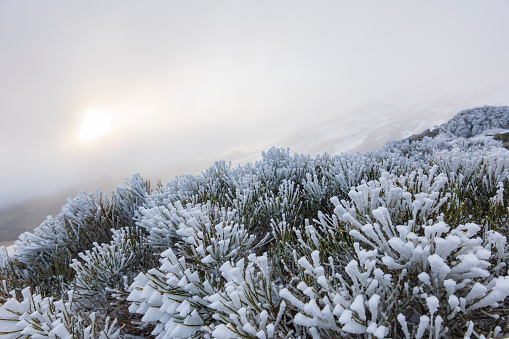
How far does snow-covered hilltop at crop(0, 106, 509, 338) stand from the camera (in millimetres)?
1153

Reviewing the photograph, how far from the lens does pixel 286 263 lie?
2266 millimetres

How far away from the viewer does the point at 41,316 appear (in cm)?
166

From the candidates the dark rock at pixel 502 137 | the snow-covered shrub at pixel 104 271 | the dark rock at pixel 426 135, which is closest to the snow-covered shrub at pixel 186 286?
the snow-covered shrub at pixel 104 271

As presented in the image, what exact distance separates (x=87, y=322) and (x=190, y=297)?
38.9 inches

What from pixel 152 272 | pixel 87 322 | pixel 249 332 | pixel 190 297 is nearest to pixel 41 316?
pixel 87 322

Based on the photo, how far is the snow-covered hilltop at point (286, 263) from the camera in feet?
3.78

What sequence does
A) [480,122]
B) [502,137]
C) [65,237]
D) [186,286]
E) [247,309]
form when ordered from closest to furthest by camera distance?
[247,309] < [186,286] < [65,237] < [502,137] < [480,122]

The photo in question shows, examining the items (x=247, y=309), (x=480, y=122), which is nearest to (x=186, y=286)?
(x=247, y=309)

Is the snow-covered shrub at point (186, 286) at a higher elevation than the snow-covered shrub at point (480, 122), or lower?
higher

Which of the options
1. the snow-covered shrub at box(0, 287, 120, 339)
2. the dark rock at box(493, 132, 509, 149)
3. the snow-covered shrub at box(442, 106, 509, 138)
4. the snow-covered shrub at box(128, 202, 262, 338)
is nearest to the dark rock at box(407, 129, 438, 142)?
the snow-covered shrub at box(442, 106, 509, 138)

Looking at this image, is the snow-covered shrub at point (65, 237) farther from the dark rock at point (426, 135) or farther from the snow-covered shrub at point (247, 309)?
the dark rock at point (426, 135)

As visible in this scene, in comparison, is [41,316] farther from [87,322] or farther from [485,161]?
[485,161]

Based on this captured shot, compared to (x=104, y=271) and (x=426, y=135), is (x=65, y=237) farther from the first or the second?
(x=426, y=135)

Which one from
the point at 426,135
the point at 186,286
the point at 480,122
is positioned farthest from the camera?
the point at 426,135
